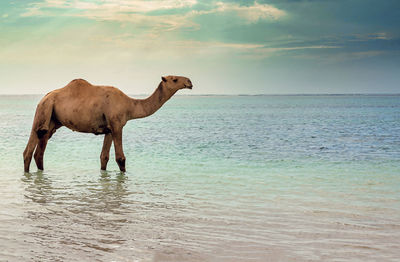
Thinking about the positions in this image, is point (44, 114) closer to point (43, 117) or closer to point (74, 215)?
point (43, 117)

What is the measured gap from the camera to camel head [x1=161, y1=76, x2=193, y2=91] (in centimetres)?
1181

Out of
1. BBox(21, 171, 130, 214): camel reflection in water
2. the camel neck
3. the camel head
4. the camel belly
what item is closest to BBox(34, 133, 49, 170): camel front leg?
BBox(21, 171, 130, 214): camel reflection in water

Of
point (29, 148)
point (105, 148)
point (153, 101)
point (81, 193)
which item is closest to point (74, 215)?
point (81, 193)

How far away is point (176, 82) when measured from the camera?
1190 centimetres

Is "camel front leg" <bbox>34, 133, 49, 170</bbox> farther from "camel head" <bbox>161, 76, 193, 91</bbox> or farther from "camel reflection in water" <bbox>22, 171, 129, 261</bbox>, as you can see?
"camel head" <bbox>161, 76, 193, 91</bbox>

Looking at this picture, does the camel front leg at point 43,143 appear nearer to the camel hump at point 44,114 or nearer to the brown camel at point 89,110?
the brown camel at point 89,110

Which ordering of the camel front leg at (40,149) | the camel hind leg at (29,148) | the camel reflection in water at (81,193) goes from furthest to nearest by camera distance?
the camel front leg at (40,149) → the camel hind leg at (29,148) → the camel reflection in water at (81,193)

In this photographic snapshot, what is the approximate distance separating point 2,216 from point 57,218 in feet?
2.43

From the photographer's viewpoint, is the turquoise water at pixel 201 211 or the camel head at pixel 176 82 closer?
the turquoise water at pixel 201 211

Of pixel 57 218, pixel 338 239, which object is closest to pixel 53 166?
pixel 57 218

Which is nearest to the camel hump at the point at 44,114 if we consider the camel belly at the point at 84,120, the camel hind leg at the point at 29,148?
the camel belly at the point at 84,120

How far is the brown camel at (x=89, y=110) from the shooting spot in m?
11.3

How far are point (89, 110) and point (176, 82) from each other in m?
2.00

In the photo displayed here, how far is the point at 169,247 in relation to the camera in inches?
223
